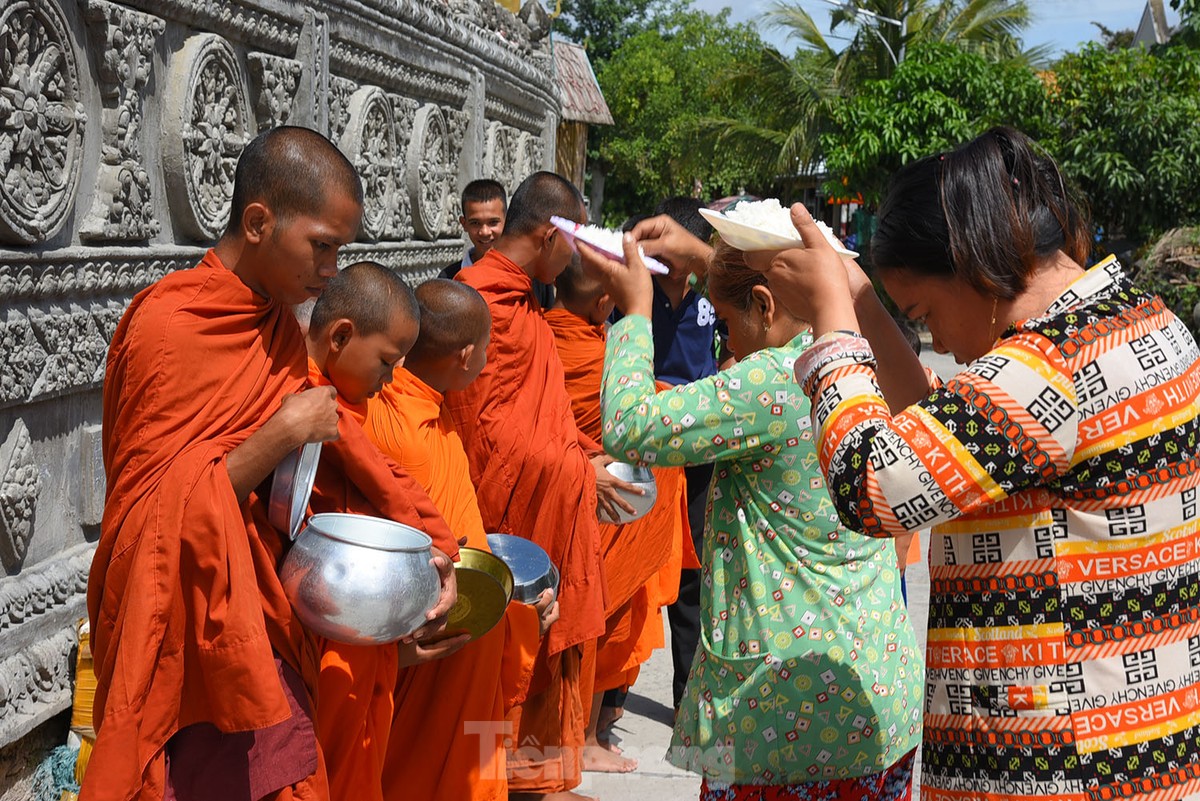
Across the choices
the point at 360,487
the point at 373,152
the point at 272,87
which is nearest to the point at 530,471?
the point at 360,487

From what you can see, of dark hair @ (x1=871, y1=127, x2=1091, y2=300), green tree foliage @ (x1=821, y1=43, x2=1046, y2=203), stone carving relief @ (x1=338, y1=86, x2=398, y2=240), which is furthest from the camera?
green tree foliage @ (x1=821, y1=43, x2=1046, y2=203)

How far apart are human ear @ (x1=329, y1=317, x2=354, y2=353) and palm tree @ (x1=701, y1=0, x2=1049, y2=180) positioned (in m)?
19.8

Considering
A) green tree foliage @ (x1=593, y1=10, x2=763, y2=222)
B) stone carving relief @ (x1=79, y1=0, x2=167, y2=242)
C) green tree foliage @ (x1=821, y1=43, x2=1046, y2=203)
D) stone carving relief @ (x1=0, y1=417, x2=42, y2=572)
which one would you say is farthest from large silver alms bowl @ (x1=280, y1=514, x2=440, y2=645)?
green tree foliage @ (x1=593, y1=10, x2=763, y2=222)

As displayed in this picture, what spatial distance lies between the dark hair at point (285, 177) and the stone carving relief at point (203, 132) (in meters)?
1.38

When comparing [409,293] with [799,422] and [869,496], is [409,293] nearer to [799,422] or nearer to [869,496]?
[799,422]

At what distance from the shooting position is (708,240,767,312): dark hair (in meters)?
2.65

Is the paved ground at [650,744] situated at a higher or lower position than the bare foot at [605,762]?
lower

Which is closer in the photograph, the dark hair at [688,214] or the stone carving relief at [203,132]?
the stone carving relief at [203,132]

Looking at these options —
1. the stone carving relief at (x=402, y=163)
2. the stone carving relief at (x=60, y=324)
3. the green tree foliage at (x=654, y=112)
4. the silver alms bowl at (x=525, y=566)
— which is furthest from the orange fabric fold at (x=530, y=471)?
the green tree foliage at (x=654, y=112)

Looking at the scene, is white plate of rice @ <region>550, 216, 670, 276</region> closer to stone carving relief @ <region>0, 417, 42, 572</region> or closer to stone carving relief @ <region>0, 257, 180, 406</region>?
stone carving relief @ <region>0, 257, 180, 406</region>

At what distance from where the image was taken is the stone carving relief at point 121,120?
3.46 meters

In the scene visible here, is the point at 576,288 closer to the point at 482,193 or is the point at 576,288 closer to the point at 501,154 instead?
the point at 482,193

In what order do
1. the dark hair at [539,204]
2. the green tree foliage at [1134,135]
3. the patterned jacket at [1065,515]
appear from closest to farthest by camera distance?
1. the patterned jacket at [1065,515]
2. the dark hair at [539,204]
3. the green tree foliage at [1134,135]

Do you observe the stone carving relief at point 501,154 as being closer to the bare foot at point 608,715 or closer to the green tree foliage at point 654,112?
the bare foot at point 608,715
